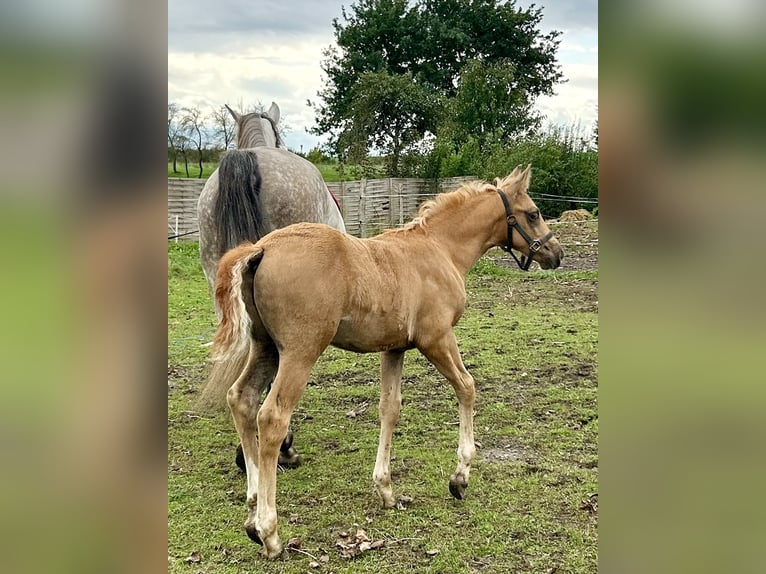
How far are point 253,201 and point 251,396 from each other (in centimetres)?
161

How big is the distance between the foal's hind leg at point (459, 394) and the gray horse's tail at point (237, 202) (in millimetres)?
1584

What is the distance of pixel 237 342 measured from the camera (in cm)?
295

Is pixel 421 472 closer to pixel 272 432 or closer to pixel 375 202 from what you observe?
pixel 272 432

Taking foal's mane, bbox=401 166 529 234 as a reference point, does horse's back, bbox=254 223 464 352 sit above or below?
below

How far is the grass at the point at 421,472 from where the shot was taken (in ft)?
10.1

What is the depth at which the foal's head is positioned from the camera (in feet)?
14.0

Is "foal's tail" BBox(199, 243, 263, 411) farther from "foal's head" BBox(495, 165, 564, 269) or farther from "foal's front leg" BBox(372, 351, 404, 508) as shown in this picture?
"foal's head" BBox(495, 165, 564, 269)

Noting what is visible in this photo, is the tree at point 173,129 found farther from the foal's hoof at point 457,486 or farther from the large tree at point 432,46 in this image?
the large tree at point 432,46

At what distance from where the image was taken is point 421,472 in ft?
13.4

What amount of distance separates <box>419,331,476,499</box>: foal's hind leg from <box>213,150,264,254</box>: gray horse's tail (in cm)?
158
